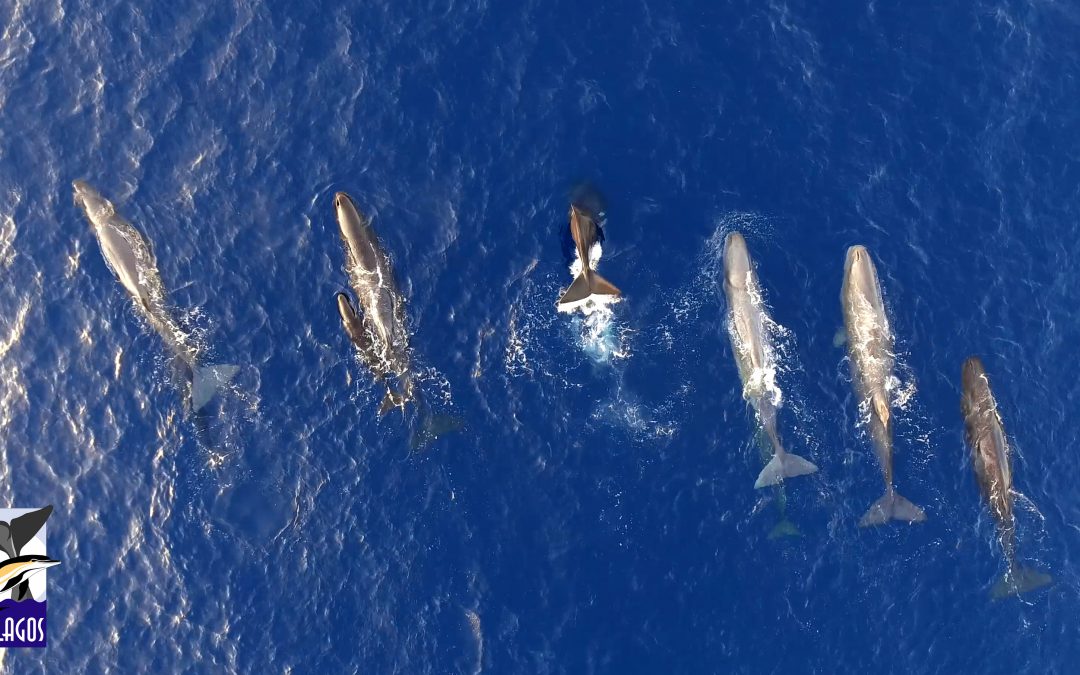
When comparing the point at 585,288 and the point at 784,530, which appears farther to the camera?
the point at 585,288

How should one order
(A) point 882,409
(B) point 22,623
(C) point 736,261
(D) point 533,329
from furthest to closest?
1. (C) point 736,261
2. (D) point 533,329
3. (A) point 882,409
4. (B) point 22,623

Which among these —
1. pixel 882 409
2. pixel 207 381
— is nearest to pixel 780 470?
pixel 882 409

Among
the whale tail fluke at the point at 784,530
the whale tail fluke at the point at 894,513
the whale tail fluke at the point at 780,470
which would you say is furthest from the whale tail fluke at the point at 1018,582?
the whale tail fluke at the point at 780,470

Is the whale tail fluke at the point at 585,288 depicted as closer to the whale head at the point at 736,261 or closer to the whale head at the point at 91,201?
the whale head at the point at 736,261

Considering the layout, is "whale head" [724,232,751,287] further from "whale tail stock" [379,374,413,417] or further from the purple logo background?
the purple logo background

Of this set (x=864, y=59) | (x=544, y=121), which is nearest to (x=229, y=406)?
(x=544, y=121)

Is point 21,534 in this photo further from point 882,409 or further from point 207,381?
point 882,409

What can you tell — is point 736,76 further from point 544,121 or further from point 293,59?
point 293,59
